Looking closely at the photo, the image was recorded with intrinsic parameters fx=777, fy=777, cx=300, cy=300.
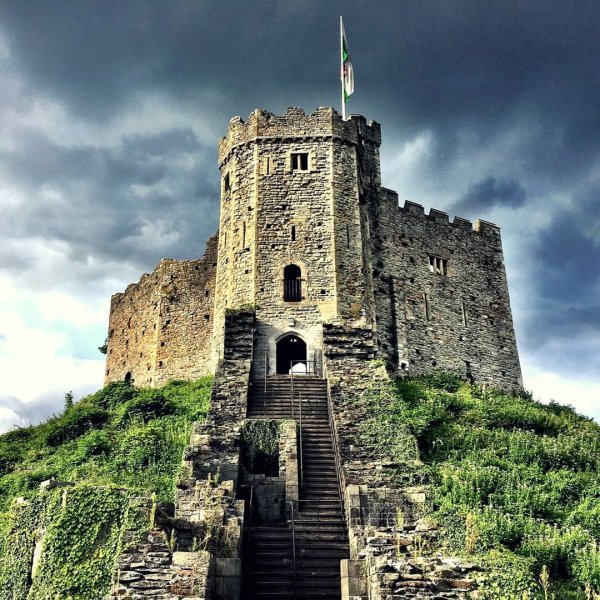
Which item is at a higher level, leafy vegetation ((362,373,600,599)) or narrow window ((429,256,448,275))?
narrow window ((429,256,448,275))

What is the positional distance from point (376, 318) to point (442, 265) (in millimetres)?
5695

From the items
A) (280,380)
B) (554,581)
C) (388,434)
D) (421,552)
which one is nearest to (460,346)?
(280,380)

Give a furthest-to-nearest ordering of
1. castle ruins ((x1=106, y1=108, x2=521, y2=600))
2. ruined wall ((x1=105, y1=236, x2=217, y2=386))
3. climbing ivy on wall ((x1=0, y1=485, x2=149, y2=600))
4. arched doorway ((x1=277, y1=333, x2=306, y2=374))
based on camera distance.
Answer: ruined wall ((x1=105, y1=236, x2=217, y2=386))
arched doorway ((x1=277, y1=333, x2=306, y2=374))
climbing ivy on wall ((x1=0, y1=485, x2=149, y2=600))
castle ruins ((x1=106, y1=108, x2=521, y2=600))

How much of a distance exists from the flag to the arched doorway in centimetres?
1113

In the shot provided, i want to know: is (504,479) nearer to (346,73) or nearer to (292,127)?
(292,127)

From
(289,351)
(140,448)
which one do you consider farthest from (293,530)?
(289,351)

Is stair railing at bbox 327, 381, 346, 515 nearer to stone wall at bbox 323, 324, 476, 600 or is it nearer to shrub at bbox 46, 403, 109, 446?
stone wall at bbox 323, 324, 476, 600

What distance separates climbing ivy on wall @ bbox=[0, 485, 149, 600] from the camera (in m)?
14.4

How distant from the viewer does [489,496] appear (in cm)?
1741

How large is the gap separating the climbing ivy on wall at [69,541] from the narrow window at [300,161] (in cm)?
1597

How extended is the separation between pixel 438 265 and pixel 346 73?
921cm

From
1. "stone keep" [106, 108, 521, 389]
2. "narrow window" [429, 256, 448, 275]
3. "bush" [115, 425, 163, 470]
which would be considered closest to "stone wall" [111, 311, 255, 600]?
"bush" [115, 425, 163, 470]

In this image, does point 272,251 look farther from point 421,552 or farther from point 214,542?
point 421,552

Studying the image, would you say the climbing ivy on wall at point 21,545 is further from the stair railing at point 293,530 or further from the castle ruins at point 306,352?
the stair railing at point 293,530
